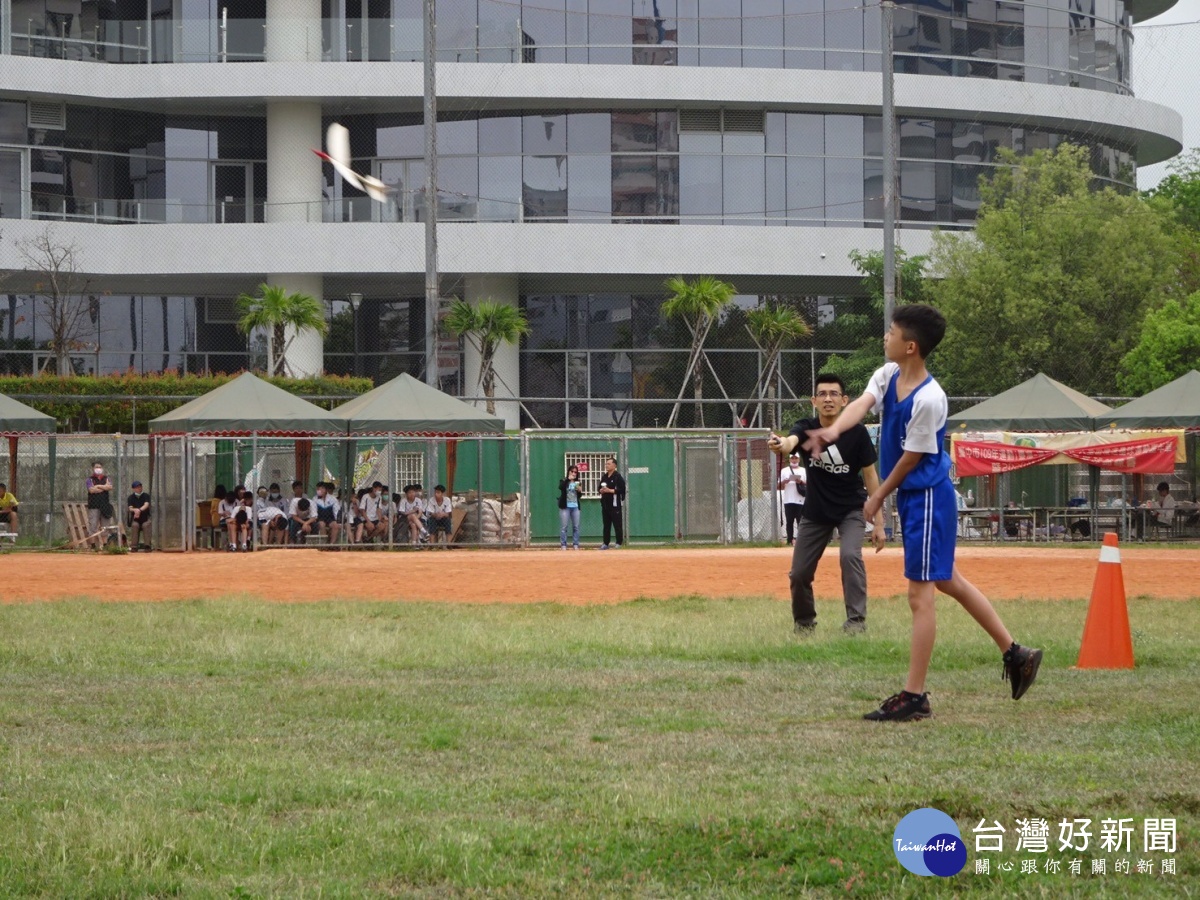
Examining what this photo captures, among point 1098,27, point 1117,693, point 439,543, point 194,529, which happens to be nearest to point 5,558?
point 194,529

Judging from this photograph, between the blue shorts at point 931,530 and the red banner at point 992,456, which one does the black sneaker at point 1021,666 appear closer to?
the blue shorts at point 931,530

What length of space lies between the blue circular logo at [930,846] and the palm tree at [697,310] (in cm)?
3801

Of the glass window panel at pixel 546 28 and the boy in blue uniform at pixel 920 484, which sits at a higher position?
the glass window panel at pixel 546 28

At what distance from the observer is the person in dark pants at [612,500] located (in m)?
30.6

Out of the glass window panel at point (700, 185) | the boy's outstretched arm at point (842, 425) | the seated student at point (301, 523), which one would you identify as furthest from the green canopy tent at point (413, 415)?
the boy's outstretched arm at point (842, 425)

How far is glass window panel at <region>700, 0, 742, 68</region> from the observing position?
47.2m

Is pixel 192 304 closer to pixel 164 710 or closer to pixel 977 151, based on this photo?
pixel 977 151

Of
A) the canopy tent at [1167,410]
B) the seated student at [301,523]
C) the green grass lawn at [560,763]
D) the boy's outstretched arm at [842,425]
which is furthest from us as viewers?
the canopy tent at [1167,410]

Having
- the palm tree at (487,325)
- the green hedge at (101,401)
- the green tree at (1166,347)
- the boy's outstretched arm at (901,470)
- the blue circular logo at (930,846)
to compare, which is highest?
the palm tree at (487,325)

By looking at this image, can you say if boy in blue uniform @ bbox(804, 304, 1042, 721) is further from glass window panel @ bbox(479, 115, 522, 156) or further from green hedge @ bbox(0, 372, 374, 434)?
glass window panel @ bbox(479, 115, 522, 156)

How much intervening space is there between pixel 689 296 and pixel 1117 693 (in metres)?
34.8

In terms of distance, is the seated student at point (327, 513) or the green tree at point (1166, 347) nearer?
the seated student at point (327, 513)

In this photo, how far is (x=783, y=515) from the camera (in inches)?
Answer: 1308

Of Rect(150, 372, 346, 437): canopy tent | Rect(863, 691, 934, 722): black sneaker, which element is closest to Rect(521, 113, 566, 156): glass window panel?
Rect(150, 372, 346, 437): canopy tent
